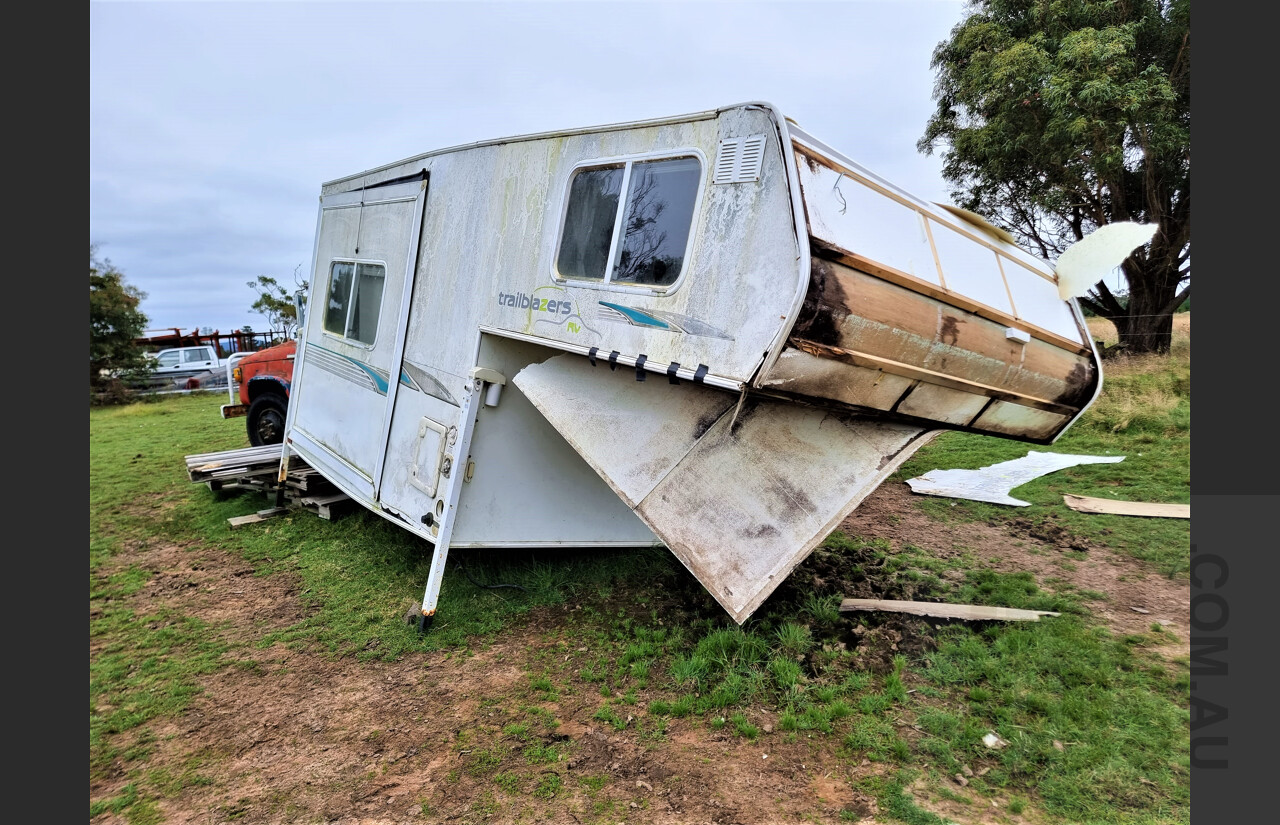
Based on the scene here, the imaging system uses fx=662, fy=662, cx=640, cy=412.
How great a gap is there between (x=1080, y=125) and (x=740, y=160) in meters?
10.5

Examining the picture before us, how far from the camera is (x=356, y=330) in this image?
6434mm

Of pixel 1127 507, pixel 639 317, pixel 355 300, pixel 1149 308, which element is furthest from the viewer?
pixel 1149 308

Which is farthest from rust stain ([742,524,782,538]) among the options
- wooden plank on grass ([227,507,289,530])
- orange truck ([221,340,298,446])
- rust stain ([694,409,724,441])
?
orange truck ([221,340,298,446])

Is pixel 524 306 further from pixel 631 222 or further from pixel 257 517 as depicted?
pixel 257 517

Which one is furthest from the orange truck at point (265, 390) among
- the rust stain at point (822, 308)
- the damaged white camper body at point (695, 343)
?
the rust stain at point (822, 308)

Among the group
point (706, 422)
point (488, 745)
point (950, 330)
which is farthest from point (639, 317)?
point (488, 745)

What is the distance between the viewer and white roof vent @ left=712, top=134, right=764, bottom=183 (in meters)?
3.21

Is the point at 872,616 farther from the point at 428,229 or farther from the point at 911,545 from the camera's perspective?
the point at 428,229

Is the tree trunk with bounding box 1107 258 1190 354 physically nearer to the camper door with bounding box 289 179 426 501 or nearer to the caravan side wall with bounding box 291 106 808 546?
the caravan side wall with bounding box 291 106 808 546

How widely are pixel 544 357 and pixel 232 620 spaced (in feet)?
10.6

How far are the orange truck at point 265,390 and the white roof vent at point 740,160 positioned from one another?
7.89 meters

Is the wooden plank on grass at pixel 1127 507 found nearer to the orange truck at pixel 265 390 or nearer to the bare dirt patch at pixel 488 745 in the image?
the bare dirt patch at pixel 488 745

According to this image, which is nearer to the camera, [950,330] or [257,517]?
[950,330]

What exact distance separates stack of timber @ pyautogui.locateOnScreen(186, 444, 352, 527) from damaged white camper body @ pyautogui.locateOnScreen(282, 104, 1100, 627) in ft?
7.75
